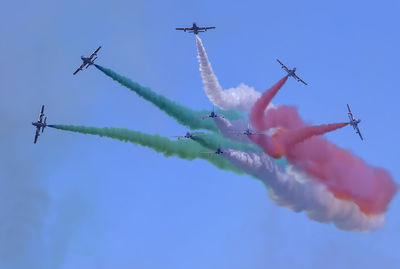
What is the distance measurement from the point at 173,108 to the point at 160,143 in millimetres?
3642

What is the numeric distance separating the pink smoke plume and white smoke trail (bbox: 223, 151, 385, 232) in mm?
854

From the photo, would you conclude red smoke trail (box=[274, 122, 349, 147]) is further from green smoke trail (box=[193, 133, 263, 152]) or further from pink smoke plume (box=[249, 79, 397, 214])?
green smoke trail (box=[193, 133, 263, 152])

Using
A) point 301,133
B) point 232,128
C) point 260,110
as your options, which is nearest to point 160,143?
point 232,128

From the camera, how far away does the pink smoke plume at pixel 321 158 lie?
91125mm

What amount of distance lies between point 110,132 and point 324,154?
2209 cm

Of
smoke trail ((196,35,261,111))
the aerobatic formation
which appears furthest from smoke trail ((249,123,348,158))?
smoke trail ((196,35,261,111))

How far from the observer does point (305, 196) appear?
92.8 metres

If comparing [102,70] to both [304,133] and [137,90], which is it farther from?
[304,133]

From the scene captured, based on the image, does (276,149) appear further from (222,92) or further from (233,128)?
(222,92)

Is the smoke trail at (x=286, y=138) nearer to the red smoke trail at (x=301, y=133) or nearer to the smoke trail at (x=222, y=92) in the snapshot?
the red smoke trail at (x=301, y=133)

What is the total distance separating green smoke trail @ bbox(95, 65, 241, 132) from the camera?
87.5 meters

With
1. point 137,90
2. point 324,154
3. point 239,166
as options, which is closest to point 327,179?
point 324,154

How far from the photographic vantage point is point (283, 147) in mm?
91750

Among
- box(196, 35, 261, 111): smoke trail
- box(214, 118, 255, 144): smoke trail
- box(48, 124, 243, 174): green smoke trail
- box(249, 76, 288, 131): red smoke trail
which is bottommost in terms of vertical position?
box(48, 124, 243, 174): green smoke trail
